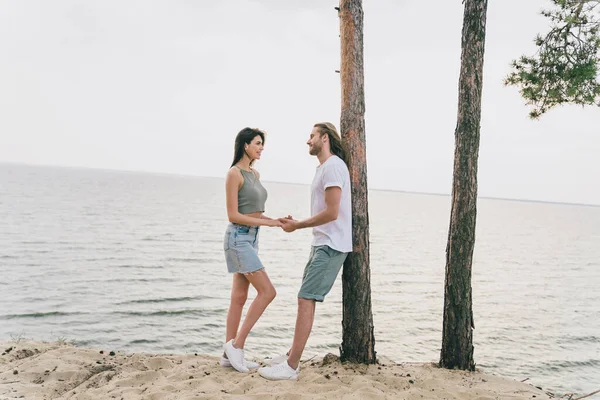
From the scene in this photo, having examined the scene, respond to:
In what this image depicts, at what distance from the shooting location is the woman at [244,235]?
470cm

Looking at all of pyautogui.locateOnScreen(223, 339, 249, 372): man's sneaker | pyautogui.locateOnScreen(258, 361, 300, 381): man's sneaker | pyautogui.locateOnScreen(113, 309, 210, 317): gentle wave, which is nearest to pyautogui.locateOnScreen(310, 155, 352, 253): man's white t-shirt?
pyautogui.locateOnScreen(258, 361, 300, 381): man's sneaker

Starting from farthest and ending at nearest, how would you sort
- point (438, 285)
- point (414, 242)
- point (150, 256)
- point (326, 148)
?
point (414, 242)
point (150, 256)
point (438, 285)
point (326, 148)

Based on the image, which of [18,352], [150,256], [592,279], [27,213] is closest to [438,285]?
[592,279]

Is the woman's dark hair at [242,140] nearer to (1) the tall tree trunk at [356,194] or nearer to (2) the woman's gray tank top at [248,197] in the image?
(2) the woman's gray tank top at [248,197]

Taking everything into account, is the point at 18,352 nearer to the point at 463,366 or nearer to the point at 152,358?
the point at 152,358

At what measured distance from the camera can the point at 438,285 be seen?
708 inches

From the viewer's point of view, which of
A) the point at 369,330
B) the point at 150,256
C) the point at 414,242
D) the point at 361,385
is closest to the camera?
the point at 361,385

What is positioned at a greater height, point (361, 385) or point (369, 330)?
point (369, 330)

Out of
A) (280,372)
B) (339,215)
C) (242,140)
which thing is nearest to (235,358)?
(280,372)

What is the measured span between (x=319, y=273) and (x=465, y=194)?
1.97 metres

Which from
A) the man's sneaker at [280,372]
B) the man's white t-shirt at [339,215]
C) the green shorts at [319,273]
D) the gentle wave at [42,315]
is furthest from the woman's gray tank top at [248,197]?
the gentle wave at [42,315]

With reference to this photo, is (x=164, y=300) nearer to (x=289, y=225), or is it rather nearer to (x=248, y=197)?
(x=248, y=197)

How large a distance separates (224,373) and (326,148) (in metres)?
2.55

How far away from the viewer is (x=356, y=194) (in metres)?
5.10
